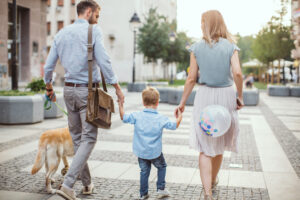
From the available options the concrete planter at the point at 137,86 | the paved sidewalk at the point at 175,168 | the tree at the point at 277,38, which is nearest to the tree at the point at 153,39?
the tree at the point at 277,38

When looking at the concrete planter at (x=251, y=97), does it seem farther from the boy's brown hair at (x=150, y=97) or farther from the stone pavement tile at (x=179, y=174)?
the boy's brown hair at (x=150, y=97)

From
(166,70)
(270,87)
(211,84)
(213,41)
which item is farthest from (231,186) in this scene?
(166,70)

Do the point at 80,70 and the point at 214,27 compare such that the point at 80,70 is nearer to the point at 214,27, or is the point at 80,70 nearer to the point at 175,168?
the point at 214,27

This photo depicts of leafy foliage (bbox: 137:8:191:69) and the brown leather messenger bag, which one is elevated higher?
leafy foliage (bbox: 137:8:191:69)

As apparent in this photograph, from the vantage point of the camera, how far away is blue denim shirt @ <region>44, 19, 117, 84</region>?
3.92 m

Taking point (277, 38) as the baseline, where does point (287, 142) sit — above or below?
below

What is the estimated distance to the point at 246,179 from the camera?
5160 millimetres

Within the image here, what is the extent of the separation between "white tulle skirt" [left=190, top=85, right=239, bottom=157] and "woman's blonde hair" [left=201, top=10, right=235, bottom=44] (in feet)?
1.63

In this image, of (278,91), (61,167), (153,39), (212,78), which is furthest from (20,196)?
(153,39)

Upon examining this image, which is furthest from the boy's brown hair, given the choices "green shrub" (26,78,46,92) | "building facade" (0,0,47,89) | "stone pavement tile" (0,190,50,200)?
"building facade" (0,0,47,89)

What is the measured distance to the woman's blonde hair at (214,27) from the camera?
3.97m

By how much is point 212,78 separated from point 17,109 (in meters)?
7.01

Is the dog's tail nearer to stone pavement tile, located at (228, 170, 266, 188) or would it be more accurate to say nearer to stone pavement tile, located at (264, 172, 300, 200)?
stone pavement tile, located at (228, 170, 266, 188)

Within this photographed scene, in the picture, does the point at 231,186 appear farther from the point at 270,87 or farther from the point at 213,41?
the point at 270,87
